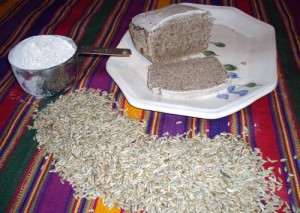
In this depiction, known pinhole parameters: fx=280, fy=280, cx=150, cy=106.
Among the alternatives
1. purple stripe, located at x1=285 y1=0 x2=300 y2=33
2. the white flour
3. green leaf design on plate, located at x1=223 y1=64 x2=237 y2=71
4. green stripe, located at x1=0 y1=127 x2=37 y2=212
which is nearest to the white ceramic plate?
green leaf design on plate, located at x1=223 y1=64 x2=237 y2=71

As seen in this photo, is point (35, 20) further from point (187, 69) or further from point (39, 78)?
point (187, 69)

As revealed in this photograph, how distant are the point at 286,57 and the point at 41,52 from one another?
1.94 meters

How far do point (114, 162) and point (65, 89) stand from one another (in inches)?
32.9

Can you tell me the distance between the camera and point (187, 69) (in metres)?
2.09

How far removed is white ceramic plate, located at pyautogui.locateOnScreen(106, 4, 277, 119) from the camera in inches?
69.1

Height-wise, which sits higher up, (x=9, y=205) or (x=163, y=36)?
(x=163, y=36)

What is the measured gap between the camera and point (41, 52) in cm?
196

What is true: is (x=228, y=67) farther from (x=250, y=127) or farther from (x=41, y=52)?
(x=41, y=52)

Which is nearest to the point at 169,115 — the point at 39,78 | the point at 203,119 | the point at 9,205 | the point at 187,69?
the point at 203,119

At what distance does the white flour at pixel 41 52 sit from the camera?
1.90 meters

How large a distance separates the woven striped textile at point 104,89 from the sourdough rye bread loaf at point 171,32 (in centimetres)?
40

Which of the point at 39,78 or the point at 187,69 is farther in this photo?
the point at 187,69

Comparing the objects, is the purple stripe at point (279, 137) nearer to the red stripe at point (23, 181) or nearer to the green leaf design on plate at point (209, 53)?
the green leaf design on plate at point (209, 53)

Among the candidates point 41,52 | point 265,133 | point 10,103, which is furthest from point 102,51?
point 265,133
